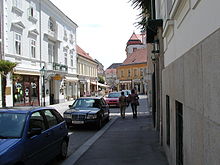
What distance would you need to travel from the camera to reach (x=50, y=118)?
21.4ft

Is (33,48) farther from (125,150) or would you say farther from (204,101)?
(204,101)

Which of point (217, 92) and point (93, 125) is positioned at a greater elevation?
point (217, 92)

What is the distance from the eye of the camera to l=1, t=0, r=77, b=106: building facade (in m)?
21.5

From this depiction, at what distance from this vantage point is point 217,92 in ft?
6.73

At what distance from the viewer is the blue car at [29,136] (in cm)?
448

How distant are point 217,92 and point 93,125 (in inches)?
426

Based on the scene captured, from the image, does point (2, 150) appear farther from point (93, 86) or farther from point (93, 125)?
point (93, 86)

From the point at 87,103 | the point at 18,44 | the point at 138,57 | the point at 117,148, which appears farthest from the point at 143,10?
the point at 138,57

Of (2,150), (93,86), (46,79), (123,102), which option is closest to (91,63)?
(93,86)

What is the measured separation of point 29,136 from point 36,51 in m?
22.4

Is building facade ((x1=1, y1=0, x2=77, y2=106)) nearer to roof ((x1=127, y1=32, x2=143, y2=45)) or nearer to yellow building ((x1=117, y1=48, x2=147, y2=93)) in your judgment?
yellow building ((x1=117, y1=48, x2=147, y2=93))

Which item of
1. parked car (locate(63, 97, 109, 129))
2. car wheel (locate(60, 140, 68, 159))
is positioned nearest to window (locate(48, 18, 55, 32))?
parked car (locate(63, 97, 109, 129))

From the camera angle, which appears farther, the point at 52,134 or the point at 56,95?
the point at 56,95

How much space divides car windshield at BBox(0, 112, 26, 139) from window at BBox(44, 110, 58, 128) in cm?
83
